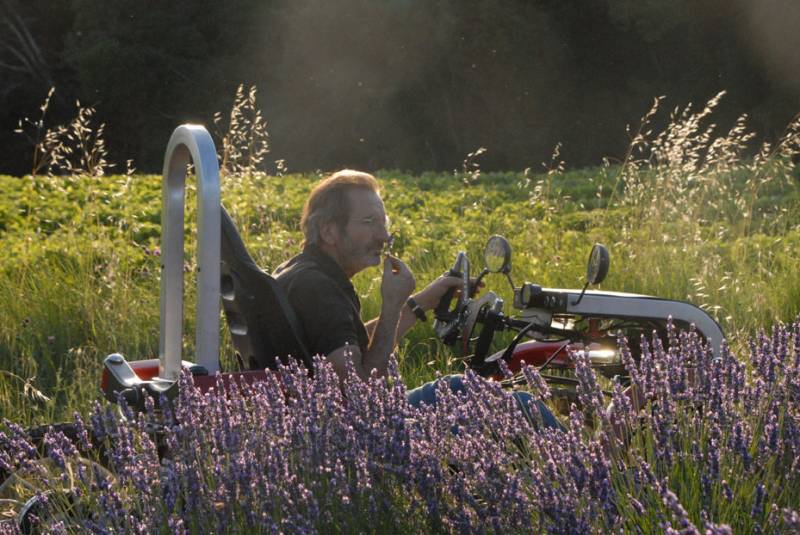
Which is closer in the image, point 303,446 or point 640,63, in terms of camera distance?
point 303,446

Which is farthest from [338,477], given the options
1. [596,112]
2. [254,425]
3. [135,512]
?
[596,112]

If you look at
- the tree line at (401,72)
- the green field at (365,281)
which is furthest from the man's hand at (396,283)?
the tree line at (401,72)

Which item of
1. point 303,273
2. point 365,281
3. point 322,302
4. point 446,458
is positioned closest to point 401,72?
point 365,281

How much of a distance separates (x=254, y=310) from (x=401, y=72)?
36.6 meters

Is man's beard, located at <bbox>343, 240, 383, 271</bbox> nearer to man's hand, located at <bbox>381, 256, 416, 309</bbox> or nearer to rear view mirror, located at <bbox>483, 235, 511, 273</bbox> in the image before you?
man's hand, located at <bbox>381, 256, 416, 309</bbox>

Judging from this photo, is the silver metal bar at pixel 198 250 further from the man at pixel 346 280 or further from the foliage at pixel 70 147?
the foliage at pixel 70 147

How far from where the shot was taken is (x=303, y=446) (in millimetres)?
3059

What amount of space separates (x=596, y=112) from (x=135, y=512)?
37.5 m

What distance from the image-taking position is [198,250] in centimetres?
360

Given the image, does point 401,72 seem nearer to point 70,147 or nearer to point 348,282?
point 70,147

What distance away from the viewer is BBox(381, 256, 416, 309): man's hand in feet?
14.0

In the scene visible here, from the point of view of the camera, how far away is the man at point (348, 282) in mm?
4293

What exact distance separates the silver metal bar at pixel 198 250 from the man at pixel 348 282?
0.56 m

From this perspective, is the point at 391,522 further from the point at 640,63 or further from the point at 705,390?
the point at 640,63
